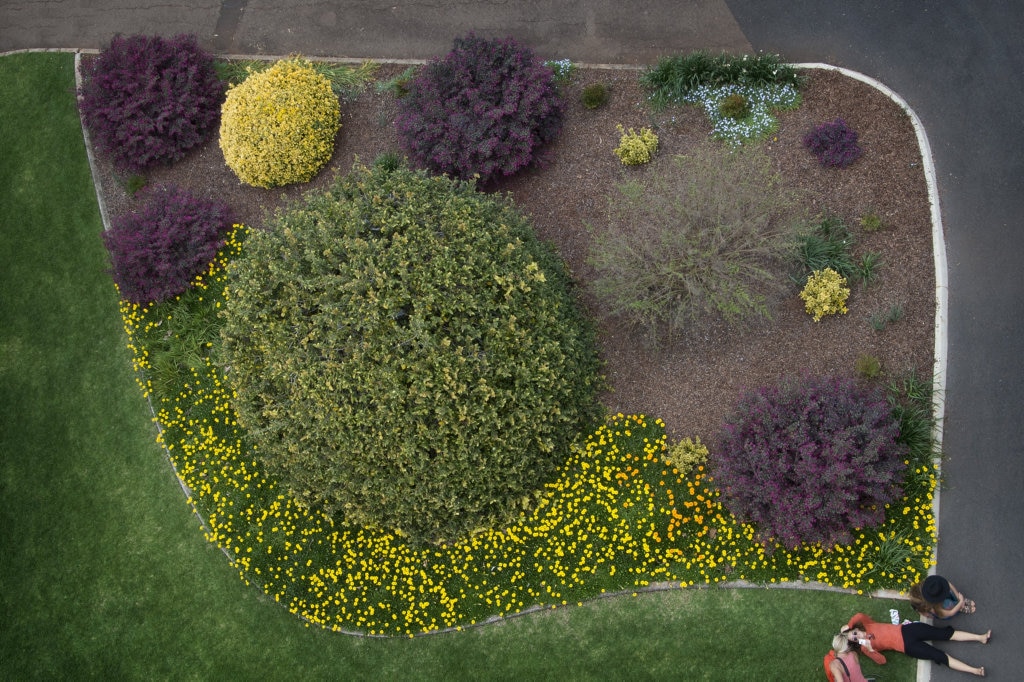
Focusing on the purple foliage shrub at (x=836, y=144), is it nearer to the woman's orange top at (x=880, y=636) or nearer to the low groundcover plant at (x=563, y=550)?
the low groundcover plant at (x=563, y=550)

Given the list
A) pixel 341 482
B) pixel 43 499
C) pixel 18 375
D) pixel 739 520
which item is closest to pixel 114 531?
pixel 43 499

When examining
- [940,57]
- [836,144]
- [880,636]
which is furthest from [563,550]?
[940,57]

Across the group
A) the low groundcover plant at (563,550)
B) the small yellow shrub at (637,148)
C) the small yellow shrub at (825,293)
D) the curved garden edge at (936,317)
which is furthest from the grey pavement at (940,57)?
the small yellow shrub at (637,148)

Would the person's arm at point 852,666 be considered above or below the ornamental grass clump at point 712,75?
below

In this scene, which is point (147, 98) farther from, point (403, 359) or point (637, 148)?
point (637, 148)

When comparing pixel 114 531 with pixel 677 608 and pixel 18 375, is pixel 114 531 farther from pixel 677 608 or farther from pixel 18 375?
pixel 677 608

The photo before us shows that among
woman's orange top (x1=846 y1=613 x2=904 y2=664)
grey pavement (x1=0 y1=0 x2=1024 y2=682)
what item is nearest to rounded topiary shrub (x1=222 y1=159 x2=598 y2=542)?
woman's orange top (x1=846 y1=613 x2=904 y2=664)
